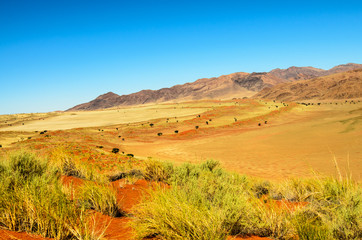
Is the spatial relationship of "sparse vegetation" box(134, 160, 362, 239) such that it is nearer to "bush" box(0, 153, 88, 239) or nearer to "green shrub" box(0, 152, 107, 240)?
"green shrub" box(0, 152, 107, 240)

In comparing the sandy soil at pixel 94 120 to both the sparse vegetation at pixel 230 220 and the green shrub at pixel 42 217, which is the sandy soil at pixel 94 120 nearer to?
the green shrub at pixel 42 217

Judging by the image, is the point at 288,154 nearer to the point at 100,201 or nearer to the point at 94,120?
the point at 100,201

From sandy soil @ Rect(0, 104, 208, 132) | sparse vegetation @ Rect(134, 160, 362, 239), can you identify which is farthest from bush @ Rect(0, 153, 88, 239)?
sandy soil @ Rect(0, 104, 208, 132)

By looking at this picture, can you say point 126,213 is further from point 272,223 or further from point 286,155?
point 286,155

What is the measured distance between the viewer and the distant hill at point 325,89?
112444 mm

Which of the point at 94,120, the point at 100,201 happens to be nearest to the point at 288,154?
the point at 100,201

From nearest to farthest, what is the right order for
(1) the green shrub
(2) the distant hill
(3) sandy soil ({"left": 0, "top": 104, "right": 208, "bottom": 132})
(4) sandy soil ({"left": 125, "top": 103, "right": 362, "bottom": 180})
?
(1) the green shrub
(4) sandy soil ({"left": 125, "top": 103, "right": 362, "bottom": 180})
(3) sandy soil ({"left": 0, "top": 104, "right": 208, "bottom": 132})
(2) the distant hill

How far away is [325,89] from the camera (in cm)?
12838

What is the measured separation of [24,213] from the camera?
12.7ft

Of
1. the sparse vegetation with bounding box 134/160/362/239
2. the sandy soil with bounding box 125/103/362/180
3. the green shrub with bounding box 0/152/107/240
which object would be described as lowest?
the sandy soil with bounding box 125/103/362/180

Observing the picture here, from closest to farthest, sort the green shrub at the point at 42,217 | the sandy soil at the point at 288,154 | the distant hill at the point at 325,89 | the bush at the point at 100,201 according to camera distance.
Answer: the green shrub at the point at 42,217 → the bush at the point at 100,201 → the sandy soil at the point at 288,154 → the distant hill at the point at 325,89

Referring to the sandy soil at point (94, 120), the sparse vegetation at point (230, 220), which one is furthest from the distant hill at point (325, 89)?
the sparse vegetation at point (230, 220)

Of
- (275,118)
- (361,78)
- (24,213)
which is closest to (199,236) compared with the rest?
(24,213)

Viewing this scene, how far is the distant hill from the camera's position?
369ft
